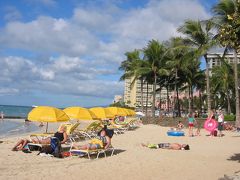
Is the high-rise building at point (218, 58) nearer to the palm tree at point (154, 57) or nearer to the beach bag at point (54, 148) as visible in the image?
the palm tree at point (154, 57)

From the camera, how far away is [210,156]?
1154 centimetres

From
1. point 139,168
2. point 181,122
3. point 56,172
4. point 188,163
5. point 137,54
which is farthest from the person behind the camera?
point 137,54

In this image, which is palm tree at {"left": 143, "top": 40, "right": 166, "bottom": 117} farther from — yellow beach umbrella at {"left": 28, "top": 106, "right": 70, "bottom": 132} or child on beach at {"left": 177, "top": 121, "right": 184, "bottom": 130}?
yellow beach umbrella at {"left": 28, "top": 106, "right": 70, "bottom": 132}

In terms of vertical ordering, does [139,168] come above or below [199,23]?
below

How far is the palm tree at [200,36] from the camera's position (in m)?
27.8

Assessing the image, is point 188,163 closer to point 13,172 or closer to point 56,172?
point 56,172

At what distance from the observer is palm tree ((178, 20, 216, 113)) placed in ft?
91.2

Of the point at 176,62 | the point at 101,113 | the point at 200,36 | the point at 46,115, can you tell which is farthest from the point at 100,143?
the point at 176,62

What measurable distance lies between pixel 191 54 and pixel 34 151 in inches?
822

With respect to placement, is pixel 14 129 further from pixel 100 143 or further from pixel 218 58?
pixel 100 143

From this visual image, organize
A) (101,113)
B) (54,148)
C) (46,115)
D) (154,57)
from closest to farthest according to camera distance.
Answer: (54,148), (46,115), (101,113), (154,57)

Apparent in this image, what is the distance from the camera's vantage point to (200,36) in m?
28.7

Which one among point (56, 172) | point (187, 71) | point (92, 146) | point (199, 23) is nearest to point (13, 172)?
point (56, 172)

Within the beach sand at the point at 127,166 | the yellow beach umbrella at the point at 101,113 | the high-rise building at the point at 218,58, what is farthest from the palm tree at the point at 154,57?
the beach sand at the point at 127,166
